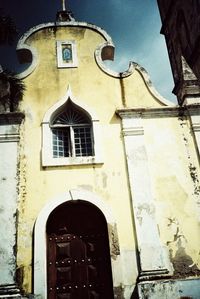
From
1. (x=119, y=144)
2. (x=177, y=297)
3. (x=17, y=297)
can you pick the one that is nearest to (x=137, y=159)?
(x=119, y=144)

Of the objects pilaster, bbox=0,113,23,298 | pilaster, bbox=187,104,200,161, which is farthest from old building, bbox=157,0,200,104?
pilaster, bbox=0,113,23,298

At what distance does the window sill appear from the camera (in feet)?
26.8

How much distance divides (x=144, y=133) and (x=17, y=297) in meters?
5.06

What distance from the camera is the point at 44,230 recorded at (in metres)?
7.47

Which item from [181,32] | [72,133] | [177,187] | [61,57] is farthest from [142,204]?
[181,32]

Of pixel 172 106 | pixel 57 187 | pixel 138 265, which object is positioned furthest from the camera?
pixel 172 106

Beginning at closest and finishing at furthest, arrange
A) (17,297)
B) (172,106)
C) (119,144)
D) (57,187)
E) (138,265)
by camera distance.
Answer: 1. (17,297)
2. (138,265)
3. (57,187)
4. (119,144)
5. (172,106)

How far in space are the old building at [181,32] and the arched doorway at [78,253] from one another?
7.45 metres

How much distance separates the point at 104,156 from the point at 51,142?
1.49m

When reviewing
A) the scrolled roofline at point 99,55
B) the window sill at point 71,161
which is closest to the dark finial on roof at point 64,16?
the scrolled roofline at point 99,55

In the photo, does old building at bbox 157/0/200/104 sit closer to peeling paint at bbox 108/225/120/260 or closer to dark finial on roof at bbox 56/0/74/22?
dark finial on roof at bbox 56/0/74/22

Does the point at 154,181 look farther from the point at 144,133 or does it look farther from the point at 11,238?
the point at 11,238

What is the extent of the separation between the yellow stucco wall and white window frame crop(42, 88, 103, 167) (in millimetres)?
129

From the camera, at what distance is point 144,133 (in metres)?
8.79
